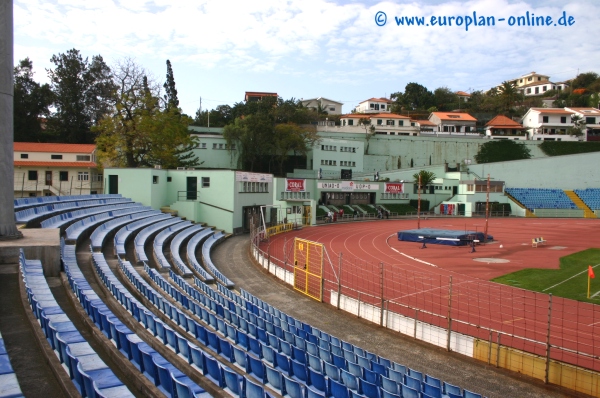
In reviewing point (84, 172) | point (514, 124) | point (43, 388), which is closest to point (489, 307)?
point (43, 388)

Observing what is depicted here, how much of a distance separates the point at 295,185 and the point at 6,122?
37.3 metres

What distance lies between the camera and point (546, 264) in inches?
1079

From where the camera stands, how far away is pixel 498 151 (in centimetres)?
7831

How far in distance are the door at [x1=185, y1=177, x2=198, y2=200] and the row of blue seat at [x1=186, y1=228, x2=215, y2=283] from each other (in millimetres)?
5632

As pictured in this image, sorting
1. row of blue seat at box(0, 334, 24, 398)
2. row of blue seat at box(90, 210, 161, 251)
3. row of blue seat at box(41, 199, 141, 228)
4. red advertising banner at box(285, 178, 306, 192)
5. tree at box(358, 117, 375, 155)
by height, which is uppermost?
tree at box(358, 117, 375, 155)

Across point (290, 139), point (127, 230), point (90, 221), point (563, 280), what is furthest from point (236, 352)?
point (290, 139)

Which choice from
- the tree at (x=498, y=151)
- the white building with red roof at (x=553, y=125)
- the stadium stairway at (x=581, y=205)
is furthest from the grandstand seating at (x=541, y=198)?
the white building with red roof at (x=553, y=125)

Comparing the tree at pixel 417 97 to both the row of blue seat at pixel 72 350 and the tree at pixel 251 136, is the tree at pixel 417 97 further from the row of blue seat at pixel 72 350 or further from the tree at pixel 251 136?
the row of blue seat at pixel 72 350

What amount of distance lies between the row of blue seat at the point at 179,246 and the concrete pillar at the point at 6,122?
5971mm

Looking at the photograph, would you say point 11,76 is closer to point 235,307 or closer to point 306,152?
point 235,307

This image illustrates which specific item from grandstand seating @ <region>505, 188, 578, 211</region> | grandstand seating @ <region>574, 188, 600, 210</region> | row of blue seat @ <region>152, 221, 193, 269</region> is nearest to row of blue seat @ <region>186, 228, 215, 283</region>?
row of blue seat @ <region>152, 221, 193, 269</region>

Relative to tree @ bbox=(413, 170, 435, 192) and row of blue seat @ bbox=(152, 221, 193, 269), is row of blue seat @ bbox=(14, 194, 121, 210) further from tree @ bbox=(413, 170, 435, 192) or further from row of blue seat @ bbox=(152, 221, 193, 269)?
tree @ bbox=(413, 170, 435, 192)

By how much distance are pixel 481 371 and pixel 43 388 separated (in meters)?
9.98

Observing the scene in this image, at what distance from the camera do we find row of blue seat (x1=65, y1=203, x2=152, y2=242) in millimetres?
19131
